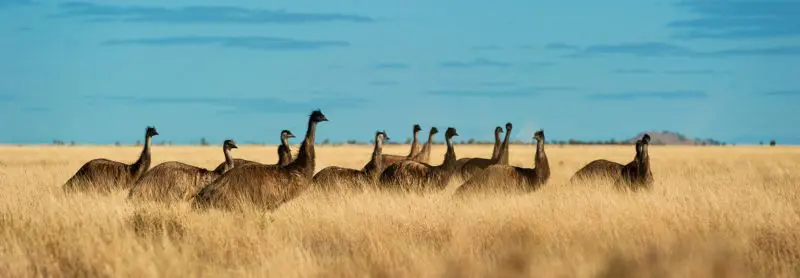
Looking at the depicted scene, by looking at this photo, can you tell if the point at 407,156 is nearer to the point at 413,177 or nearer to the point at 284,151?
the point at 413,177

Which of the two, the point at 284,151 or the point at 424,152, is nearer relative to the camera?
the point at 284,151

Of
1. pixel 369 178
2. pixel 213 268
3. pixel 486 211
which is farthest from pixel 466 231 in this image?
pixel 369 178

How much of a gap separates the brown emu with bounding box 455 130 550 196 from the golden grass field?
4.07 ft

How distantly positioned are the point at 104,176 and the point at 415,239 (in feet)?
26.3

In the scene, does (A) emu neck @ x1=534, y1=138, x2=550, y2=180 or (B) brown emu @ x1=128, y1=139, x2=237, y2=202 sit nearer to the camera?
(B) brown emu @ x1=128, y1=139, x2=237, y2=202

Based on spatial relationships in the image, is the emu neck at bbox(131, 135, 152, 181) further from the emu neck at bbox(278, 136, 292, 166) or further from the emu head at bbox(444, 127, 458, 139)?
the emu head at bbox(444, 127, 458, 139)

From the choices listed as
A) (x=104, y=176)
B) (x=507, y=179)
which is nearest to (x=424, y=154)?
(x=507, y=179)

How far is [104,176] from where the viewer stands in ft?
54.1

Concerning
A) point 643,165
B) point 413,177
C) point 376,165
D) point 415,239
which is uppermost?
point 643,165

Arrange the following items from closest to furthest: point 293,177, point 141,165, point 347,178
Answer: point 293,177 → point 347,178 → point 141,165

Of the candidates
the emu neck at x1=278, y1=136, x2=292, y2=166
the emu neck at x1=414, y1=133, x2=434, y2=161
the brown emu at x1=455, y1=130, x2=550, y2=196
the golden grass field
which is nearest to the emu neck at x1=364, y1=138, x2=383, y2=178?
the brown emu at x1=455, y1=130, x2=550, y2=196

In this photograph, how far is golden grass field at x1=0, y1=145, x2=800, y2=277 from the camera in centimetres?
798

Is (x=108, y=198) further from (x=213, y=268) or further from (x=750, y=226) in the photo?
(x=750, y=226)

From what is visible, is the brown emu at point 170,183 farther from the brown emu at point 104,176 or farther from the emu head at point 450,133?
the emu head at point 450,133
